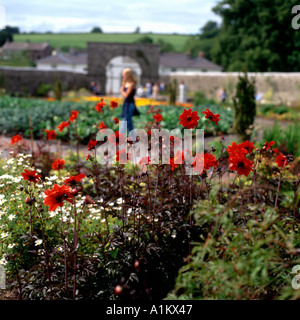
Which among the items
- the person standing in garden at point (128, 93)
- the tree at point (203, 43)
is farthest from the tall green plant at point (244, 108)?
the tree at point (203, 43)

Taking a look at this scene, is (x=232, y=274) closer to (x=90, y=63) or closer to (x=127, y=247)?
(x=127, y=247)

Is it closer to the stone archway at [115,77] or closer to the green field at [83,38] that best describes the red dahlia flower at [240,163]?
the stone archway at [115,77]

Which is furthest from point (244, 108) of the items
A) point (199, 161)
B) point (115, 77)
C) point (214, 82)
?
point (115, 77)

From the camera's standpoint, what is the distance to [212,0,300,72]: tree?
103 feet

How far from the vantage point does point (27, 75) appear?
22.8 m

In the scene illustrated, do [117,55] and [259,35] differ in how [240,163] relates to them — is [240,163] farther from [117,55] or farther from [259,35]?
[259,35]

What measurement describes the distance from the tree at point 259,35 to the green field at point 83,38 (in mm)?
46131

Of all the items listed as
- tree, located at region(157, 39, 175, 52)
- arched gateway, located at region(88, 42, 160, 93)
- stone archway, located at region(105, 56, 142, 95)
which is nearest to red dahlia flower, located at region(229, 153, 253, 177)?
stone archway, located at region(105, 56, 142, 95)

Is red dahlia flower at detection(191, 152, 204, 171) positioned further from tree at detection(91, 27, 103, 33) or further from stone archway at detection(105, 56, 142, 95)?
tree at detection(91, 27, 103, 33)

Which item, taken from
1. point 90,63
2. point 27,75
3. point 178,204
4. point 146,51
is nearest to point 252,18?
point 146,51

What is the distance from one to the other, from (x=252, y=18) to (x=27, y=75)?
2091cm

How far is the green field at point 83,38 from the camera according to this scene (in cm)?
8256

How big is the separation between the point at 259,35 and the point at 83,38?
61.2 m
